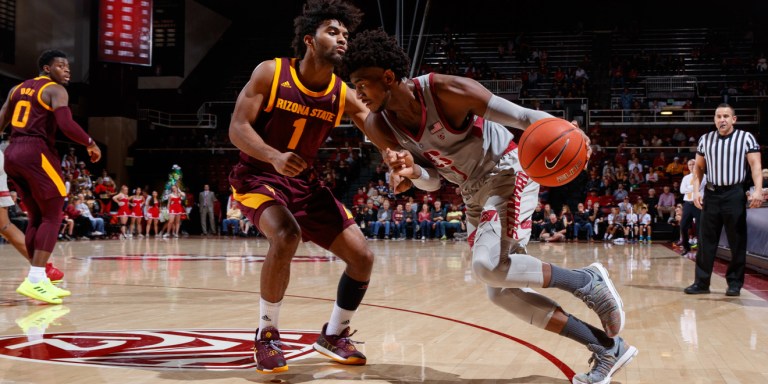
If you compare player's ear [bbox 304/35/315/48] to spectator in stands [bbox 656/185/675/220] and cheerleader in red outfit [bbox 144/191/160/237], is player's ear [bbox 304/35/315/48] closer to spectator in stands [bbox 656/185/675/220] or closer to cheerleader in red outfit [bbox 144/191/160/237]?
spectator in stands [bbox 656/185/675/220]

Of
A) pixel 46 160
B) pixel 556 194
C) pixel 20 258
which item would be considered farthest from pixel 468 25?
pixel 46 160

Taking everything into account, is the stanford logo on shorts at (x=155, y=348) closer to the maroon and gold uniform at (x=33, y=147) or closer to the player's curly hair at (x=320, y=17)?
the player's curly hair at (x=320, y=17)

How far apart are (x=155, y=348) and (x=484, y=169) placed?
203 cm

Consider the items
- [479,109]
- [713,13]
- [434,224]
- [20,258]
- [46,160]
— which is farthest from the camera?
[713,13]

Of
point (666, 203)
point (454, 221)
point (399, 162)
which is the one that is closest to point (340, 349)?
point (399, 162)

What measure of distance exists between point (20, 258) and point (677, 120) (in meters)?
18.9

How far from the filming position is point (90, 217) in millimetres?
17500

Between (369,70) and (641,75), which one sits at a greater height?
(641,75)

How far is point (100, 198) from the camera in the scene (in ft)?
63.2

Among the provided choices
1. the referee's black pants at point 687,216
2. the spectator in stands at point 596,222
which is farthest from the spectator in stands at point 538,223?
the referee's black pants at point 687,216

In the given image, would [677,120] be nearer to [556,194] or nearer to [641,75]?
[641,75]

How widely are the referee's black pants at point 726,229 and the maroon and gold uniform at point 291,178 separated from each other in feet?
13.4

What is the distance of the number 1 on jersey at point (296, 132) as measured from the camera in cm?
388

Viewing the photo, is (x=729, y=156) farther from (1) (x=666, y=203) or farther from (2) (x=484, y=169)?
(1) (x=666, y=203)
